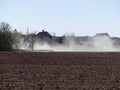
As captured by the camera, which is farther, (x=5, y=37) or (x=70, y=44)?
(x=70, y=44)

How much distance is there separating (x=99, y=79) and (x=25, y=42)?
9320 cm

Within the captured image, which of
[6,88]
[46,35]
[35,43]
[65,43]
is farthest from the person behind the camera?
[46,35]

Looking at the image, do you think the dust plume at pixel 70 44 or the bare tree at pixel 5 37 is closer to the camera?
the bare tree at pixel 5 37

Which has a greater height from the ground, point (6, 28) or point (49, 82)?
point (6, 28)

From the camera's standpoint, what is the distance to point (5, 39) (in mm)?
83688

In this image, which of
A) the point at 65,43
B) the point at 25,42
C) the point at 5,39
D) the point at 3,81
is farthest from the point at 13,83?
the point at 65,43

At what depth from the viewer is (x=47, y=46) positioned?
126750 mm

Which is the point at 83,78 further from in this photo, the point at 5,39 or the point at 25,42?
the point at 25,42

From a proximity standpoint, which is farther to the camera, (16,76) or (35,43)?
(35,43)

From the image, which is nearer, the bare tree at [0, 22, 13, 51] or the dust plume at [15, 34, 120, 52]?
the bare tree at [0, 22, 13, 51]

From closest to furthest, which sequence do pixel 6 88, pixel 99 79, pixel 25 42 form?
pixel 6 88 < pixel 99 79 < pixel 25 42

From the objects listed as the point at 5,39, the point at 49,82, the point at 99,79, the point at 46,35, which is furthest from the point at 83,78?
the point at 46,35

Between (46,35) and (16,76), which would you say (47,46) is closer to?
(46,35)

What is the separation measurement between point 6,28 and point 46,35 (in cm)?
5145
